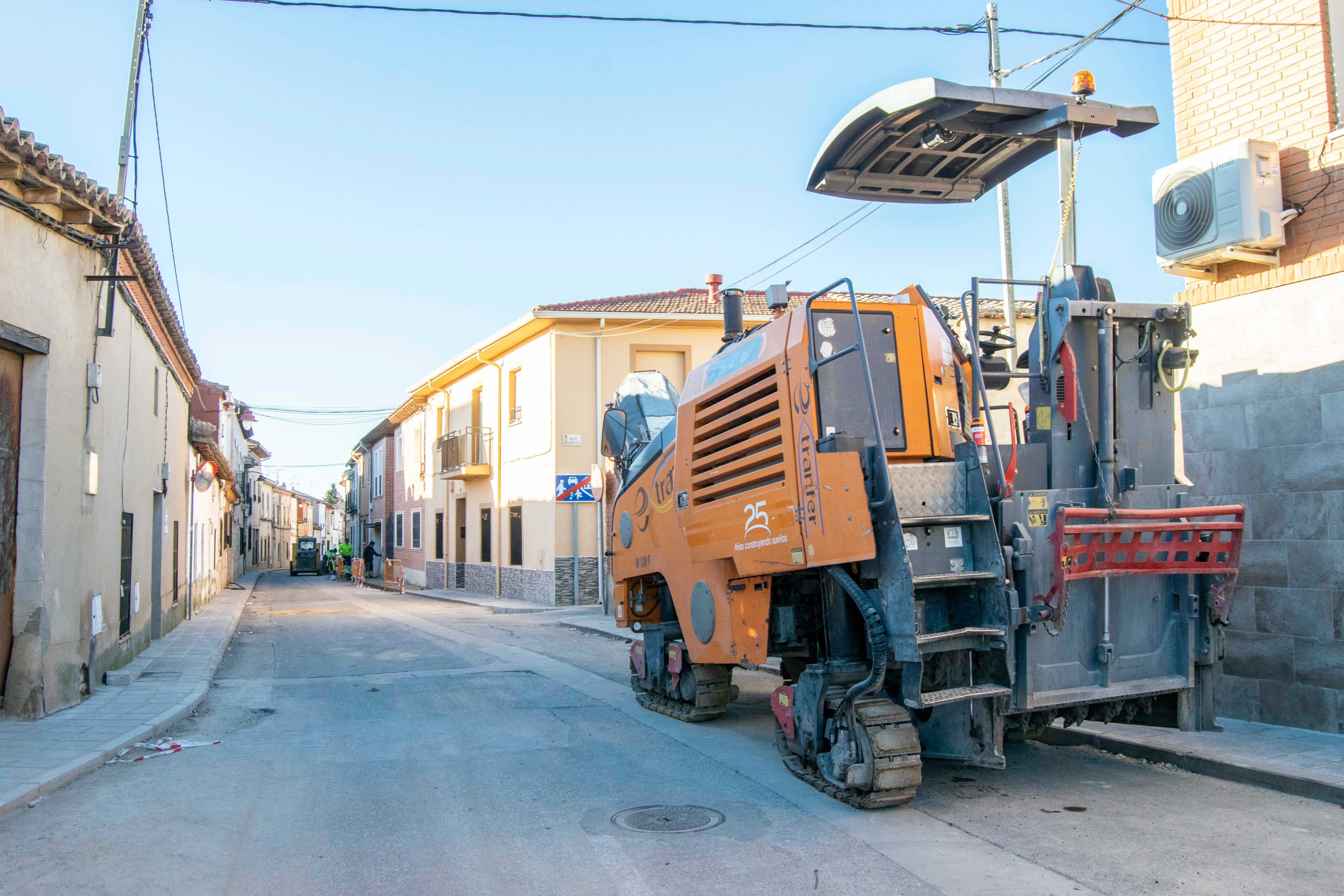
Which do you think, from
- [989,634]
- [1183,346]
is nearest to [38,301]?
[989,634]

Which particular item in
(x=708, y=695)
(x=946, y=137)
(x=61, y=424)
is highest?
(x=946, y=137)

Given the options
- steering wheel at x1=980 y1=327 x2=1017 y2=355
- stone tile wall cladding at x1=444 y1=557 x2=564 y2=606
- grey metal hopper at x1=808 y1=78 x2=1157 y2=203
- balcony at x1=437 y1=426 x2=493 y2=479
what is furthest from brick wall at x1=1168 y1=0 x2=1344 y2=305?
balcony at x1=437 y1=426 x2=493 y2=479

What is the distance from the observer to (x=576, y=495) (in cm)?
1823

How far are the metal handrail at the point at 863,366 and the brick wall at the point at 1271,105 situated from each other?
3.86 m

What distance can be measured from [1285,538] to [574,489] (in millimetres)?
12894

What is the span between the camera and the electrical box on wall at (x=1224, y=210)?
7.14 m

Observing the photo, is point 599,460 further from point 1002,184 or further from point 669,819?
point 669,819

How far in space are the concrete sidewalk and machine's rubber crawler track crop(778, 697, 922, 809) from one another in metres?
4.95

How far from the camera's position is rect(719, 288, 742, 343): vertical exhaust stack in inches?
290

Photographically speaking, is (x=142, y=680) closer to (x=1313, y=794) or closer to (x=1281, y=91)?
(x=1313, y=794)

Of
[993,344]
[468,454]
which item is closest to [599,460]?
[468,454]

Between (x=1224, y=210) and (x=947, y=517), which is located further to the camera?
(x=1224, y=210)

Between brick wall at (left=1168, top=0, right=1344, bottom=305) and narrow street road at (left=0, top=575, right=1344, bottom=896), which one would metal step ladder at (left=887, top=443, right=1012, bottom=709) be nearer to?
narrow street road at (left=0, top=575, right=1344, bottom=896)

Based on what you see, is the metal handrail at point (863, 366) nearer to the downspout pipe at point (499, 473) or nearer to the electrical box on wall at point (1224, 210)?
the electrical box on wall at point (1224, 210)
